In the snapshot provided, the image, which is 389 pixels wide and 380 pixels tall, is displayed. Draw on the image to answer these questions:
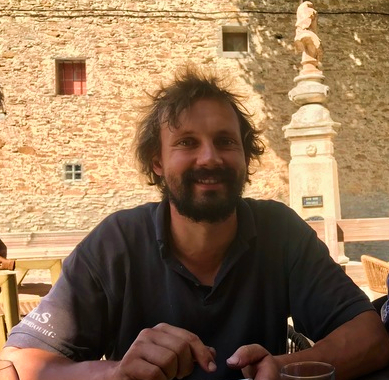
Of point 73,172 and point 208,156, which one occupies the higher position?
point 73,172

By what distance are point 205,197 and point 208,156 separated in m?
0.12

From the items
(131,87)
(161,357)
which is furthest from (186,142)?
(131,87)

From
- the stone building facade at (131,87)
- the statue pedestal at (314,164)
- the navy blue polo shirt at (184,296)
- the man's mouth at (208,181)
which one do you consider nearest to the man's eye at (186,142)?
the man's mouth at (208,181)

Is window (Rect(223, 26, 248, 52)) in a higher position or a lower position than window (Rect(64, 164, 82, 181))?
higher

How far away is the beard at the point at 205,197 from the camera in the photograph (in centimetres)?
153

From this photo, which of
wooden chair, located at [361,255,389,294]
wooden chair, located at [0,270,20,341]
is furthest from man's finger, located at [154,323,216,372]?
wooden chair, located at [361,255,389,294]

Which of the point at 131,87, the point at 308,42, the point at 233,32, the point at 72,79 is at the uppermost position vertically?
the point at 233,32

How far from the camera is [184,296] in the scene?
57.6 inches

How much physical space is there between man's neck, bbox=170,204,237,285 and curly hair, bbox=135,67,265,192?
0.25 meters

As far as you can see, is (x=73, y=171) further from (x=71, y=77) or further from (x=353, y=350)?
(x=353, y=350)

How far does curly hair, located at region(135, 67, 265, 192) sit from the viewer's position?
164cm

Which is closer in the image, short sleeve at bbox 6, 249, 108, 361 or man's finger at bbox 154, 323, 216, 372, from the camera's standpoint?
man's finger at bbox 154, 323, 216, 372

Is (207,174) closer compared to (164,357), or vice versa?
(164,357)

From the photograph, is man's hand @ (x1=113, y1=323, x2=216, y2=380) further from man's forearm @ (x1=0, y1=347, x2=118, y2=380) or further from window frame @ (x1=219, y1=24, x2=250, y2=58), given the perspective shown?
window frame @ (x1=219, y1=24, x2=250, y2=58)
